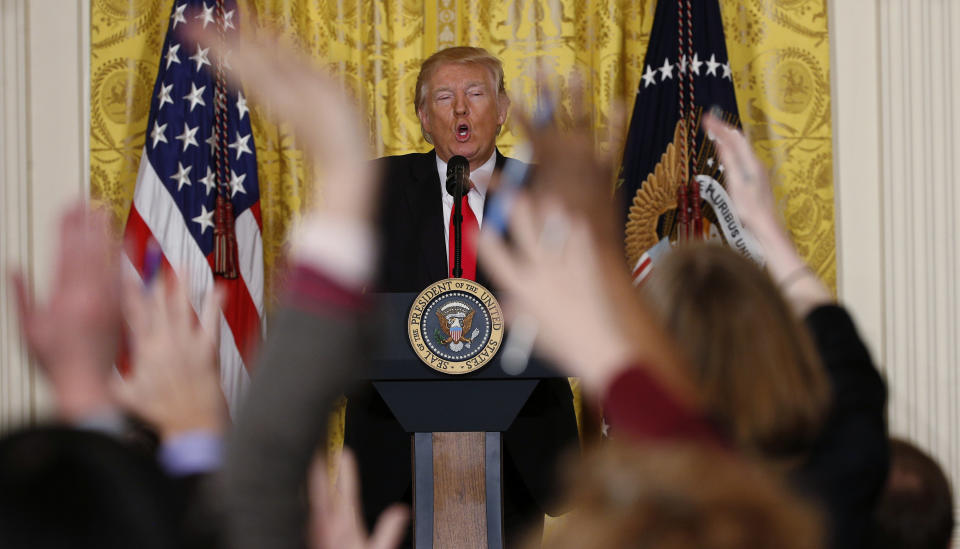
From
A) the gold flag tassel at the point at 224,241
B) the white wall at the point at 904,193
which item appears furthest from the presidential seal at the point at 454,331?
the white wall at the point at 904,193

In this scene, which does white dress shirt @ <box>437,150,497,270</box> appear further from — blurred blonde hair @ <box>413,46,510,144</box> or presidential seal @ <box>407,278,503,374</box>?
presidential seal @ <box>407,278,503,374</box>

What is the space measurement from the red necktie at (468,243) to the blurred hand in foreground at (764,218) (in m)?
1.68

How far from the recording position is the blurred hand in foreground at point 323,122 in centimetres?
89

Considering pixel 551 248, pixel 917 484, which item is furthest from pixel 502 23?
pixel 551 248

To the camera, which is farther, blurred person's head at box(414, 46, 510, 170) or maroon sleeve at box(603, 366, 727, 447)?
blurred person's head at box(414, 46, 510, 170)

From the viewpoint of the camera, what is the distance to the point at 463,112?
3.78m

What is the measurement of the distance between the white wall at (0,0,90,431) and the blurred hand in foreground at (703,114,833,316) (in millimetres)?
3848

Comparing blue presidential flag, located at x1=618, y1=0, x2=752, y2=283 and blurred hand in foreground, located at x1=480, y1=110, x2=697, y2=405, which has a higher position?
blue presidential flag, located at x1=618, y1=0, x2=752, y2=283

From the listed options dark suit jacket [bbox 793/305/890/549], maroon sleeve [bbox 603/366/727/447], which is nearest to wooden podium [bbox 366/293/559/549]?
dark suit jacket [bbox 793/305/890/549]

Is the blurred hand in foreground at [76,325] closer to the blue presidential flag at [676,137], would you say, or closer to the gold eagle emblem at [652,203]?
the blue presidential flag at [676,137]

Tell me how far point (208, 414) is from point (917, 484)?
3.04 ft

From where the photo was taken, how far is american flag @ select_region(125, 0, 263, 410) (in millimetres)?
4359

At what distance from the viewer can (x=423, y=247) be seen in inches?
132

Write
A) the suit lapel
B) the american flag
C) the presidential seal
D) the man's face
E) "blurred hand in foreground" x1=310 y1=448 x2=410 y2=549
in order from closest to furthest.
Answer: "blurred hand in foreground" x1=310 y1=448 x2=410 y2=549 < the presidential seal < the suit lapel < the man's face < the american flag
